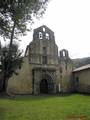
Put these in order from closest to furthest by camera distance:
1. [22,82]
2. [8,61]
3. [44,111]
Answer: [44,111] → [8,61] → [22,82]

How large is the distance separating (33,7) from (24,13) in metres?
1.12

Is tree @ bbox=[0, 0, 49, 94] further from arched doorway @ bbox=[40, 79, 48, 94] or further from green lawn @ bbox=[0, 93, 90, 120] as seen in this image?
arched doorway @ bbox=[40, 79, 48, 94]

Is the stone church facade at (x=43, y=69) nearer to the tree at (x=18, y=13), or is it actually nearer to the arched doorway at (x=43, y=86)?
the arched doorway at (x=43, y=86)

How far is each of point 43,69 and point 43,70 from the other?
6.8 inches

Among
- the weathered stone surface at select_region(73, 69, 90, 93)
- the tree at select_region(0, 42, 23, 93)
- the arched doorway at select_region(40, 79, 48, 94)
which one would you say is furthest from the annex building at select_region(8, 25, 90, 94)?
the tree at select_region(0, 42, 23, 93)

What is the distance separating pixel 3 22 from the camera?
977 centimetres

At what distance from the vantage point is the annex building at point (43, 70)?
18.9 m

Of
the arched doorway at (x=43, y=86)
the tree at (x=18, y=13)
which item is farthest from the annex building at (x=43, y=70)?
the tree at (x=18, y=13)

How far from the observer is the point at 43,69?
2022cm

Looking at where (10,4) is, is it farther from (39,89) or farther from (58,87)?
(58,87)

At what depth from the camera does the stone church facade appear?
18.9 m

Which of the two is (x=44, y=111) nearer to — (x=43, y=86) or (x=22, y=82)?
(x=22, y=82)

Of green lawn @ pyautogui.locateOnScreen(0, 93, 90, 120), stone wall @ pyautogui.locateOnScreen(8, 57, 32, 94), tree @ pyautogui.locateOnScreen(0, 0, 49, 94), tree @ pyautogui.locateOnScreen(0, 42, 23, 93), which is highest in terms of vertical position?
tree @ pyautogui.locateOnScreen(0, 0, 49, 94)

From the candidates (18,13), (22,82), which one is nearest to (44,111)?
(18,13)
